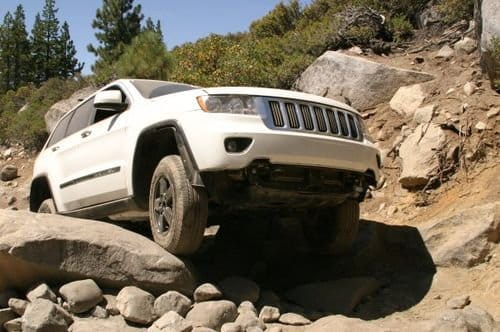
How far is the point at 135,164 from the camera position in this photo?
15.9 ft

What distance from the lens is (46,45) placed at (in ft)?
118

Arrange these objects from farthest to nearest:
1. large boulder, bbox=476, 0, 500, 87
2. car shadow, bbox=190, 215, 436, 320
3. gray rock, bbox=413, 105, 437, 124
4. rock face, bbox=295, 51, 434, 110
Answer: rock face, bbox=295, 51, 434, 110
gray rock, bbox=413, 105, 437, 124
large boulder, bbox=476, 0, 500, 87
car shadow, bbox=190, 215, 436, 320

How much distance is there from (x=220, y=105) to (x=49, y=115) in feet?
49.1

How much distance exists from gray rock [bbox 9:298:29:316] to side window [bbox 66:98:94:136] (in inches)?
96.0

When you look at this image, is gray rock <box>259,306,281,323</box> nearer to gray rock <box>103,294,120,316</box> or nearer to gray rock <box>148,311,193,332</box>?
gray rock <box>148,311,193,332</box>

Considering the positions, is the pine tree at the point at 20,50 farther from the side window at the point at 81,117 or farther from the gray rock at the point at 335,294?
the gray rock at the point at 335,294

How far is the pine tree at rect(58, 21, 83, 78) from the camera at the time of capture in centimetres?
3641


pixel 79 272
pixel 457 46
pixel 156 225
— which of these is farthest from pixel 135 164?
pixel 457 46

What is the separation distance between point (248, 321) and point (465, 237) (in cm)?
227

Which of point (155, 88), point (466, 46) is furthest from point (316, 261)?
point (466, 46)

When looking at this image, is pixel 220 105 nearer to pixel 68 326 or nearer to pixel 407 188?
pixel 68 326

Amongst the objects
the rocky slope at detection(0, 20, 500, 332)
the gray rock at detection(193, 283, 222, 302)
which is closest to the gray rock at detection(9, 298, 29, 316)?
the rocky slope at detection(0, 20, 500, 332)

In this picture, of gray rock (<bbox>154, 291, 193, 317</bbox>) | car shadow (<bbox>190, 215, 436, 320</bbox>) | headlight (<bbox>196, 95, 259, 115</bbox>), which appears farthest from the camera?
car shadow (<bbox>190, 215, 436, 320</bbox>)

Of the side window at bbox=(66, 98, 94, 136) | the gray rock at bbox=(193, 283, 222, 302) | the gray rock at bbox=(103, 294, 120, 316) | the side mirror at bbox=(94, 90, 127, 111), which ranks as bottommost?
the gray rock at bbox=(193, 283, 222, 302)
